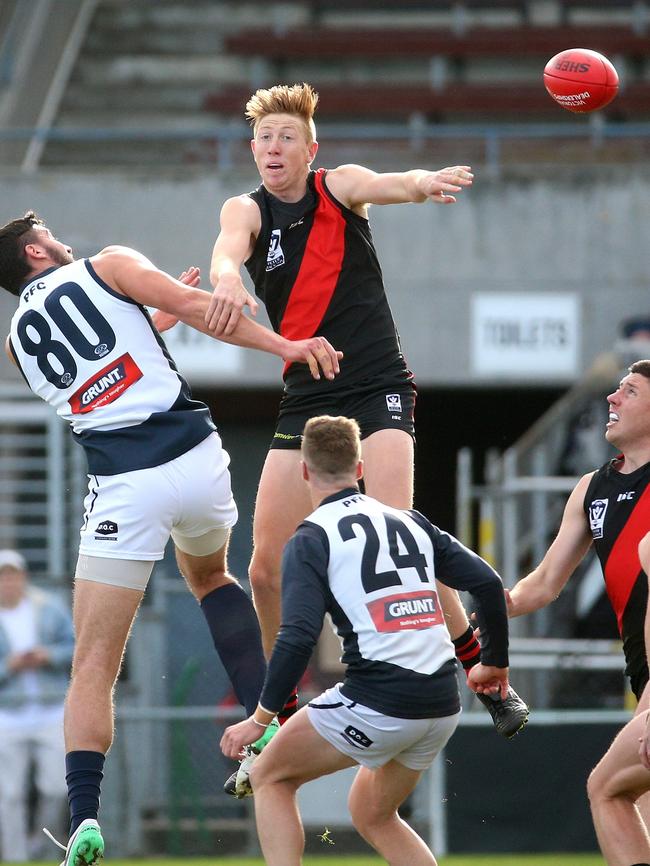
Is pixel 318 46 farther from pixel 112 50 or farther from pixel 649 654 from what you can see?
pixel 649 654

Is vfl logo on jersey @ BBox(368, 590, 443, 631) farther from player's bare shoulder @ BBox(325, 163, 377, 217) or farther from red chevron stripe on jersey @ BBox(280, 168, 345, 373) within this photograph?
player's bare shoulder @ BBox(325, 163, 377, 217)

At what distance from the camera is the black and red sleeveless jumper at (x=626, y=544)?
5.81 meters

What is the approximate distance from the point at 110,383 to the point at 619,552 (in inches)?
85.4

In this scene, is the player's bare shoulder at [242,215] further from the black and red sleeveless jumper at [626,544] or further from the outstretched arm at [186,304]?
the black and red sleeveless jumper at [626,544]

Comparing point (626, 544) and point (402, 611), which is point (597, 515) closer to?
point (626, 544)

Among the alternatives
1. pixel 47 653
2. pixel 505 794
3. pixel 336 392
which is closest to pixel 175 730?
pixel 47 653

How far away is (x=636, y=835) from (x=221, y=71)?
50.5 feet

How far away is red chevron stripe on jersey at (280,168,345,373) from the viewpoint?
6.14 m

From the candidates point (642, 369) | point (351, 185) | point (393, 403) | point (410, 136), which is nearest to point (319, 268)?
point (351, 185)

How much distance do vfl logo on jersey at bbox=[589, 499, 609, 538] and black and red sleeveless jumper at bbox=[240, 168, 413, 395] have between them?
1.01m

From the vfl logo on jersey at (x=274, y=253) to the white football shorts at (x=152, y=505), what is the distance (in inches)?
33.5

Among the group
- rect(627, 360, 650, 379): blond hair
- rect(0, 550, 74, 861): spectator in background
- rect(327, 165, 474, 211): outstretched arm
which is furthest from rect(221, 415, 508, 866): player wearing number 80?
rect(0, 550, 74, 861): spectator in background

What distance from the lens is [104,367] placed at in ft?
18.6

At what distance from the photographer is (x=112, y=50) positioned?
63.2 feet
